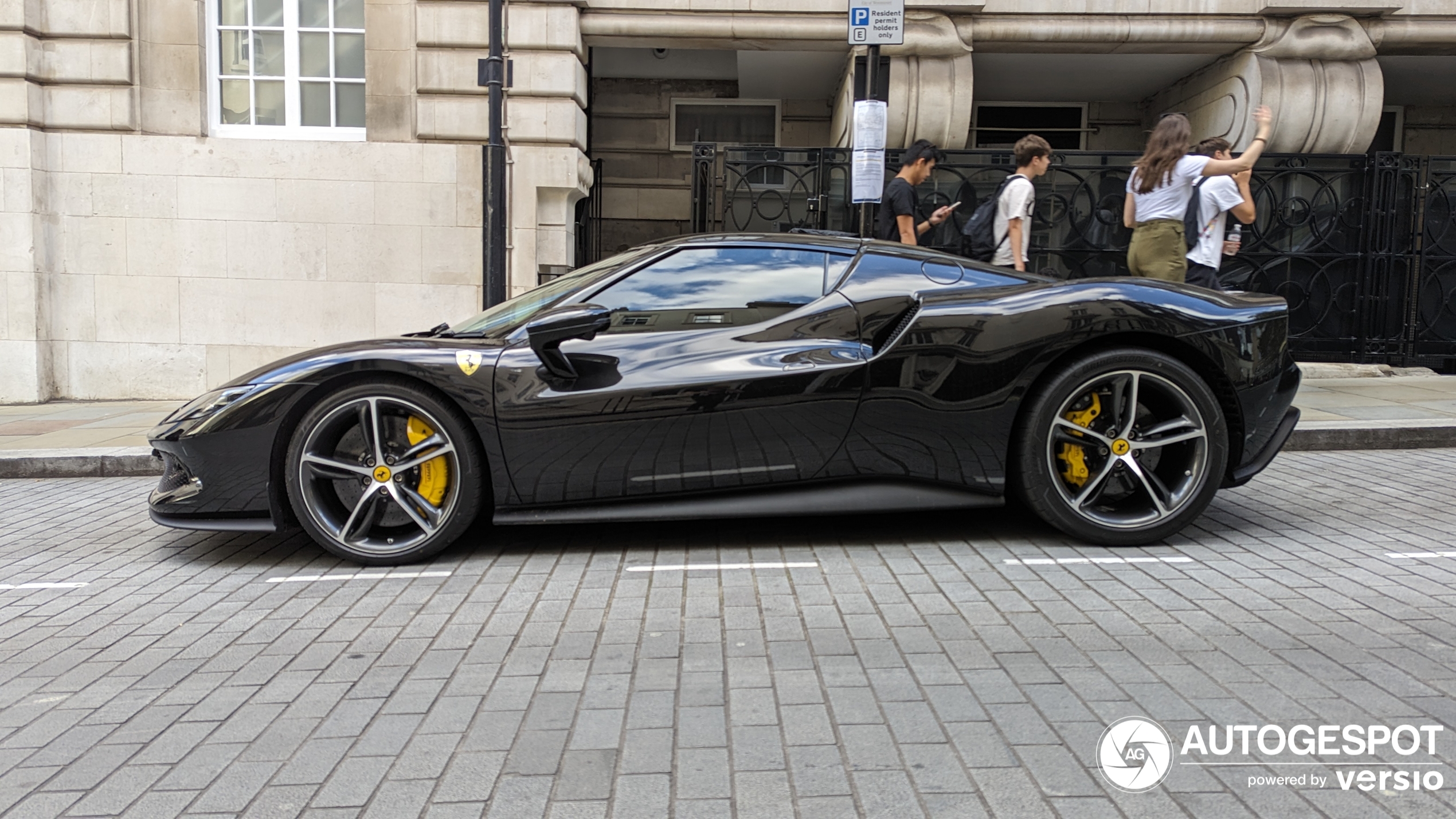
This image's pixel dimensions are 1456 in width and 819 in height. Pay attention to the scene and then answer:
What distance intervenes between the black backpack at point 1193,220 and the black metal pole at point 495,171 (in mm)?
4736

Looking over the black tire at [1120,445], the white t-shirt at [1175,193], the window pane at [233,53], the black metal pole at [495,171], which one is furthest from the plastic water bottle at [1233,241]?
the window pane at [233,53]

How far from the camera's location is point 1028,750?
2477mm

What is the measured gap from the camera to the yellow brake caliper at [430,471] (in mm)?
4238

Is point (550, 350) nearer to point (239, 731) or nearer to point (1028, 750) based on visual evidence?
point (239, 731)

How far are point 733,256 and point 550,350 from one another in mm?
908

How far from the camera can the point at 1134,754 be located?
244 centimetres

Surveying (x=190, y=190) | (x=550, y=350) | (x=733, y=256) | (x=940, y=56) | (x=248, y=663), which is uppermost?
(x=940, y=56)

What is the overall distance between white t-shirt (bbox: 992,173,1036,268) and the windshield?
2815mm

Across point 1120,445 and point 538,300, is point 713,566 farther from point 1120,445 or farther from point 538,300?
point 1120,445

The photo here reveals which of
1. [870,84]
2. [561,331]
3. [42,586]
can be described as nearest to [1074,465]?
[561,331]

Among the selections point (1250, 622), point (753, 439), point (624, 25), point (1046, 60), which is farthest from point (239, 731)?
point (1046, 60)

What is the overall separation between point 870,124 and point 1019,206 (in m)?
1.34

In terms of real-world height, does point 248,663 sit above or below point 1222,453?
below

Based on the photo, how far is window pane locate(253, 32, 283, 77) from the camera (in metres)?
A: 10.7
